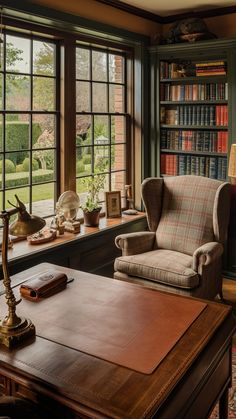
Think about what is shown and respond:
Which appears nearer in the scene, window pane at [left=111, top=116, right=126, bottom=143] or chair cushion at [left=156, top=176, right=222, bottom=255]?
chair cushion at [left=156, top=176, right=222, bottom=255]

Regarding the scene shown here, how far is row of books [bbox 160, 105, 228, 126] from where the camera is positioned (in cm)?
430

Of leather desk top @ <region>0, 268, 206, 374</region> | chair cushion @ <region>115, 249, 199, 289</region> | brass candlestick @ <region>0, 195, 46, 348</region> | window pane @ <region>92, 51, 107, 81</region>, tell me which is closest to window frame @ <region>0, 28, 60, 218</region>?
window pane @ <region>92, 51, 107, 81</region>

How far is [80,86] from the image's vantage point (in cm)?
399

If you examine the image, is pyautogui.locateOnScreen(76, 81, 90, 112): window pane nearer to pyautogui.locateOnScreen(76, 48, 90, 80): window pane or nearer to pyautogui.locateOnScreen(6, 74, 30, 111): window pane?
pyautogui.locateOnScreen(76, 48, 90, 80): window pane

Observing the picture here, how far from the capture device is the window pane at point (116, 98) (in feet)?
14.5

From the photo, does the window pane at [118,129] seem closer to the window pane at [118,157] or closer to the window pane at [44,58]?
the window pane at [118,157]

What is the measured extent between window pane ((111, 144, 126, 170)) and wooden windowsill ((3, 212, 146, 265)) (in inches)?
23.2

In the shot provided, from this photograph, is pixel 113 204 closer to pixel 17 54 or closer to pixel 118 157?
pixel 118 157

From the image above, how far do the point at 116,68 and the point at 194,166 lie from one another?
1289mm

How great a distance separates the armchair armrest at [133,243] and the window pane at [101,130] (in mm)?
1122

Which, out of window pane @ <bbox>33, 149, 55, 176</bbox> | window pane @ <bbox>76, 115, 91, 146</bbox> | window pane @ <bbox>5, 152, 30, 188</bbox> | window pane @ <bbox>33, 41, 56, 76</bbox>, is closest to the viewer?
window pane @ <bbox>5, 152, 30, 188</bbox>

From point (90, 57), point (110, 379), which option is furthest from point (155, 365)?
point (90, 57)

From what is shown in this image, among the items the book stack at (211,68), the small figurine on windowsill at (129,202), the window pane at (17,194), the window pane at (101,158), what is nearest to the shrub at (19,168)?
the window pane at (17,194)

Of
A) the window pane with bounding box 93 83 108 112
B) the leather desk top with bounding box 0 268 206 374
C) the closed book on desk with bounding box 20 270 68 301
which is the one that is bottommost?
the leather desk top with bounding box 0 268 206 374
